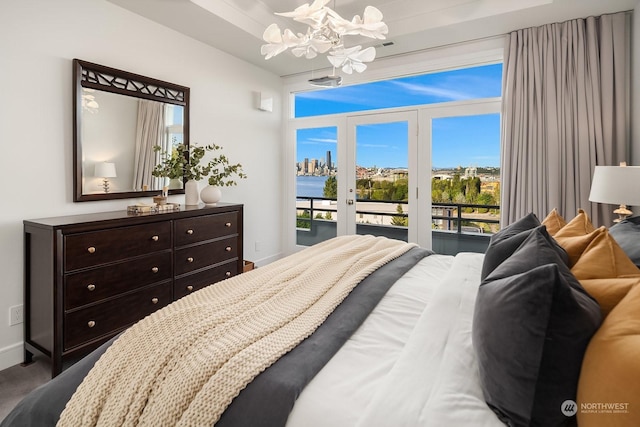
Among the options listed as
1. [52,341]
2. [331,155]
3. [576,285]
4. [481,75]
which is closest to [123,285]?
[52,341]

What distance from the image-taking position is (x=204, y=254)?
3127mm

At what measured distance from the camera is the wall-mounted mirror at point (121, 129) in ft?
8.82

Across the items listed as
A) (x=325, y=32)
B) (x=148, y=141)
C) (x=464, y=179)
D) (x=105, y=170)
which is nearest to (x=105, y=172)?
(x=105, y=170)

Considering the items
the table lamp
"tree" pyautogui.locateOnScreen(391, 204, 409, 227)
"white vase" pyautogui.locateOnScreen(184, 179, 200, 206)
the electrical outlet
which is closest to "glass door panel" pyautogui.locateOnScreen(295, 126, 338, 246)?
"tree" pyautogui.locateOnScreen(391, 204, 409, 227)

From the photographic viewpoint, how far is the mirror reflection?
2746 millimetres

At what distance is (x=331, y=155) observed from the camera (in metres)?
4.69

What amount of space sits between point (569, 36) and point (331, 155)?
2.67 meters

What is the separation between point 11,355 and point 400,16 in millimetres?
4127

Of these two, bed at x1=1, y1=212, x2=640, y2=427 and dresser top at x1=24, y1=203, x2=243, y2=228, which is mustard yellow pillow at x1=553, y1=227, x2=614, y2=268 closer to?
bed at x1=1, y1=212, x2=640, y2=427

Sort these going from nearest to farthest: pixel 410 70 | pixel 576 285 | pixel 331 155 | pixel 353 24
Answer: pixel 576 285 < pixel 353 24 < pixel 410 70 < pixel 331 155

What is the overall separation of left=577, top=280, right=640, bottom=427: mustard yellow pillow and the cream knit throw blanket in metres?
0.74

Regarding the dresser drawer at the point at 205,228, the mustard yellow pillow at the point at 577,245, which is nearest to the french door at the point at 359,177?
the dresser drawer at the point at 205,228

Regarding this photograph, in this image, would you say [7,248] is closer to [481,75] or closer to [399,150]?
[399,150]

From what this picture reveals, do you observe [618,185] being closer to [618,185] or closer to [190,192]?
[618,185]
